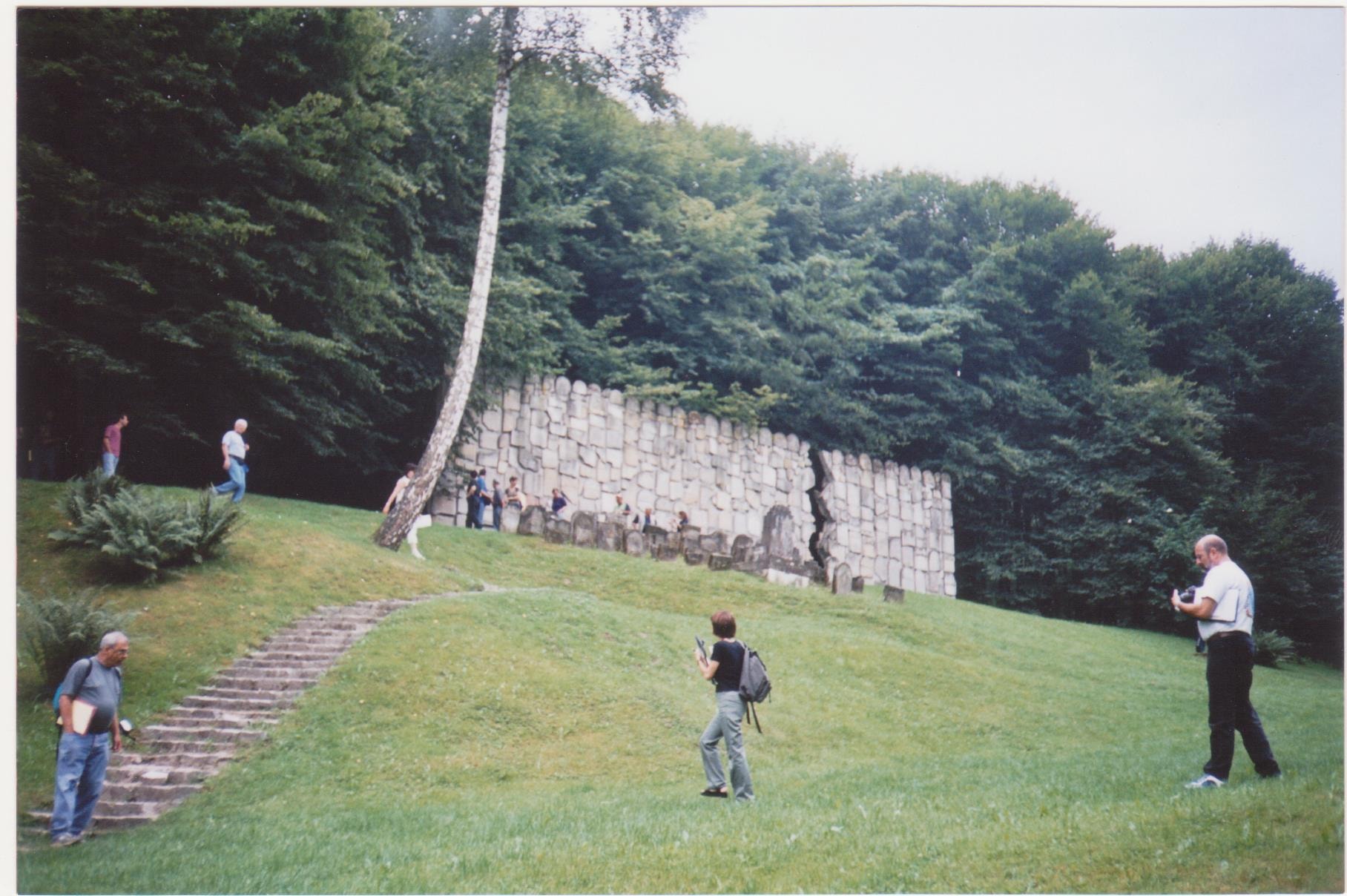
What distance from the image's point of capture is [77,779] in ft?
24.4

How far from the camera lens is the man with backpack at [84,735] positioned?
7379mm

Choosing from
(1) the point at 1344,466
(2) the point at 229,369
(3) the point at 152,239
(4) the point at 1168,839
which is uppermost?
(3) the point at 152,239

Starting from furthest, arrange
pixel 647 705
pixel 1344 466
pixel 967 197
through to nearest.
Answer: pixel 967 197 → pixel 647 705 → pixel 1344 466

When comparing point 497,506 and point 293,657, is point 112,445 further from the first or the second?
point 497,506

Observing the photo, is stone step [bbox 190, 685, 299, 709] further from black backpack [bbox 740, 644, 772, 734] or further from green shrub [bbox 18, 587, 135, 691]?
black backpack [bbox 740, 644, 772, 734]

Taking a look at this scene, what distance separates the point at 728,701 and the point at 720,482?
18.7 metres

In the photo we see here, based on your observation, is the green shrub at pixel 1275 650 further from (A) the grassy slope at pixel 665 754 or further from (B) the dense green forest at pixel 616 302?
(A) the grassy slope at pixel 665 754

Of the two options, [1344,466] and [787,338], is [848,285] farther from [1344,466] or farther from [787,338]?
[1344,466]

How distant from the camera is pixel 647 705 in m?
11.2

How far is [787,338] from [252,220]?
16396 mm

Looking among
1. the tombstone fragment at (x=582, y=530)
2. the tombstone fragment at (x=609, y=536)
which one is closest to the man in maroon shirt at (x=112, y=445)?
the tombstone fragment at (x=582, y=530)

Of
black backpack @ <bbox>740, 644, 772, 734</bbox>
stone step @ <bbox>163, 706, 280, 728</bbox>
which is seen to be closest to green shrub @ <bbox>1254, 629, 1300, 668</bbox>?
black backpack @ <bbox>740, 644, 772, 734</bbox>

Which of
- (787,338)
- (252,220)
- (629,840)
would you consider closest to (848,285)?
(787,338)

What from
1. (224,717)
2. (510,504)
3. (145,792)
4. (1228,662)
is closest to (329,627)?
(224,717)
